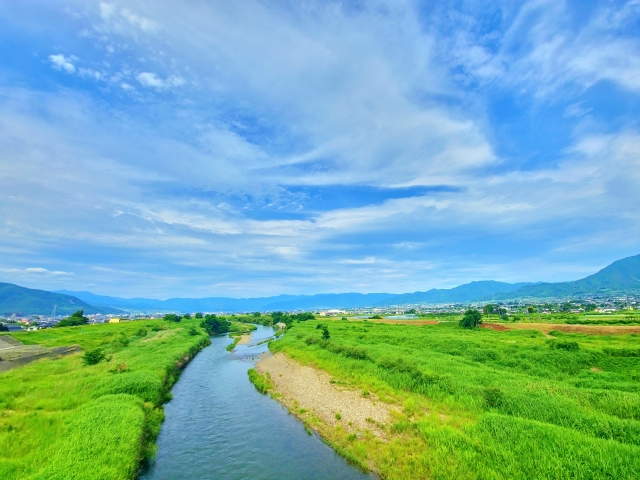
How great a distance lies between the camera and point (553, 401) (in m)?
21.8

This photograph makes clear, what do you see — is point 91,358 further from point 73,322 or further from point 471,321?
point 471,321

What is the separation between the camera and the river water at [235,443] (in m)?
18.6

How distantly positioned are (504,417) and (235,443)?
61.7 feet

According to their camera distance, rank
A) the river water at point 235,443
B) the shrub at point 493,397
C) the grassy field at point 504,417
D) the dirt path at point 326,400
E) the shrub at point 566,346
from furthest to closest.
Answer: the shrub at point 566,346 < the dirt path at point 326,400 < the shrub at point 493,397 < the river water at point 235,443 < the grassy field at point 504,417

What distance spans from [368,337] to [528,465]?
51.0m

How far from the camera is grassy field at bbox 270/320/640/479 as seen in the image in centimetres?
1533

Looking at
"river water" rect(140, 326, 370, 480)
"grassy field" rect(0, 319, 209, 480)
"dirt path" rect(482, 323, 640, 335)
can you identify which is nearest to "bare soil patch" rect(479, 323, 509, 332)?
"dirt path" rect(482, 323, 640, 335)

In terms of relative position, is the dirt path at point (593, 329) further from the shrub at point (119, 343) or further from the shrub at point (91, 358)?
the shrub at point (119, 343)

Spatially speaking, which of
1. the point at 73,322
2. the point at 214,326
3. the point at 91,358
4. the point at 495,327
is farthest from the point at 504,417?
the point at 73,322

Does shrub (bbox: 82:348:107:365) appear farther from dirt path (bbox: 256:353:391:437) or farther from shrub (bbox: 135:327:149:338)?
shrub (bbox: 135:327:149:338)

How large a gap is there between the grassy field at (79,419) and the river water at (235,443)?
1.67 meters

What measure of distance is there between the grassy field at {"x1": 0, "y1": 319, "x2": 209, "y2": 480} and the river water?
1670 millimetres

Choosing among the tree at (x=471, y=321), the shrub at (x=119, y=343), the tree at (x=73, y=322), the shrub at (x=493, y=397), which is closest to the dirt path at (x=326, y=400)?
the shrub at (x=493, y=397)

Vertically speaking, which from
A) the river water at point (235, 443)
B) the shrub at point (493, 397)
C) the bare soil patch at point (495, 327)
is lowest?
the river water at point (235, 443)
